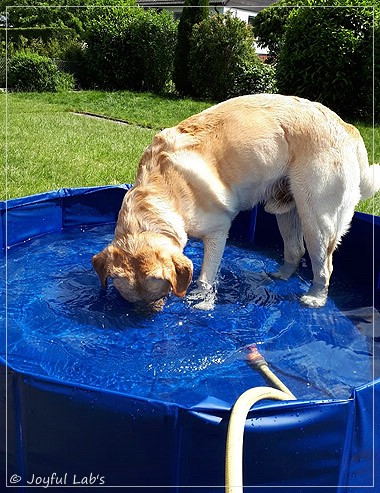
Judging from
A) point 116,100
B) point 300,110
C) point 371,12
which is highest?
point 371,12

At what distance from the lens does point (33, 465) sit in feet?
8.90

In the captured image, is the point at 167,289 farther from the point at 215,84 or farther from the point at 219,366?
the point at 215,84

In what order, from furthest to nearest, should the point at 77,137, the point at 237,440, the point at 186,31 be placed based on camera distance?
the point at 186,31
the point at 77,137
the point at 237,440

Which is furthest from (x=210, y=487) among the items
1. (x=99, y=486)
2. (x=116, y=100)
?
(x=116, y=100)

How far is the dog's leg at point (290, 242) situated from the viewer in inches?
209

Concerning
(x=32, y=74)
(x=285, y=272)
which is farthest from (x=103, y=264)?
(x=32, y=74)

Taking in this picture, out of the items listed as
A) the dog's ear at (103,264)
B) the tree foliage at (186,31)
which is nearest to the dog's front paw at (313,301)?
the dog's ear at (103,264)

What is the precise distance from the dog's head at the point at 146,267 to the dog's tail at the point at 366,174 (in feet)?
6.03

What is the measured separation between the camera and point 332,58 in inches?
522

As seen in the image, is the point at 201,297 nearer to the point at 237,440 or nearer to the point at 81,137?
the point at 237,440

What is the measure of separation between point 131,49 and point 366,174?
17785mm

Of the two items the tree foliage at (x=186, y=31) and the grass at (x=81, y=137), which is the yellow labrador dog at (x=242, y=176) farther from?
the tree foliage at (x=186, y=31)

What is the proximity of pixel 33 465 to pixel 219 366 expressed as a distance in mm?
1498

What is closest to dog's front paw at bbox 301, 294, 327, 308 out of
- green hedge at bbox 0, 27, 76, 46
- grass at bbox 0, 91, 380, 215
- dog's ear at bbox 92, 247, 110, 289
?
dog's ear at bbox 92, 247, 110, 289
